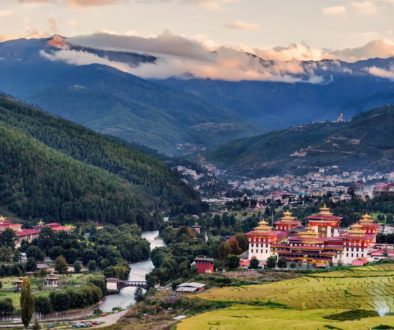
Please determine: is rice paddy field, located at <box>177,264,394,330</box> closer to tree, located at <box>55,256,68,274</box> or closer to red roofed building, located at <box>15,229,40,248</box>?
tree, located at <box>55,256,68,274</box>

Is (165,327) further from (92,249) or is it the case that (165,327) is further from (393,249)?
(92,249)

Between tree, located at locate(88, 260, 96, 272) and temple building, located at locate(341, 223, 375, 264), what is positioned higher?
temple building, located at locate(341, 223, 375, 264)

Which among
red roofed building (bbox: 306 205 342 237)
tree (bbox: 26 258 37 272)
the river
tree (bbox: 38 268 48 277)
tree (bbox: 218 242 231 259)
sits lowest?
the river

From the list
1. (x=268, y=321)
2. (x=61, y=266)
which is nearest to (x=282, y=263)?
(x=268, y=321)

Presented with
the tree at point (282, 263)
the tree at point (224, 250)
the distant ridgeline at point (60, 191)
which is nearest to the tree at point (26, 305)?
the tree at point (282, 263)

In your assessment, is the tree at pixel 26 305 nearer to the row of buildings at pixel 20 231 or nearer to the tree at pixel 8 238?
the tree at pixel 8 238

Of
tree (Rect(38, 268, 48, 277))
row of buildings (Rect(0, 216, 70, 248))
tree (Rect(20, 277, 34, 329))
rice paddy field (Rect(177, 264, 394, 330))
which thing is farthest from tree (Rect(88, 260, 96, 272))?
tree (Rect(20, 277, 34, 329))

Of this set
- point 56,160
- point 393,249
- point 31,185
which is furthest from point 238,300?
point 56,160
